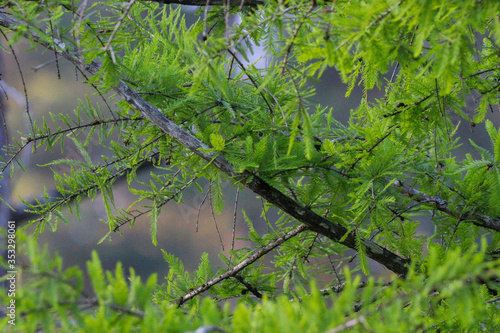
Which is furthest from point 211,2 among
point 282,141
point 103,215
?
point 103,215

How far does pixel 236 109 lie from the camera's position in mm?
619

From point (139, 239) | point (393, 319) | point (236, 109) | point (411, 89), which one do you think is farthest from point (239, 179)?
point (139, 239)

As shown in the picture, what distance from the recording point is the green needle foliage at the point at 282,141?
264 mm

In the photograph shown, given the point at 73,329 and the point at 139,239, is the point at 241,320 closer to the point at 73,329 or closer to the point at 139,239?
the point at 73,329

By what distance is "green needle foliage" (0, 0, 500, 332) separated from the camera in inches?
10.4

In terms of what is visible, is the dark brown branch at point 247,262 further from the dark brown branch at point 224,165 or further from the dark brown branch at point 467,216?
the dark brown branch at point 467,216

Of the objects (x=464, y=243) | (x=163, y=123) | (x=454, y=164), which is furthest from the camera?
(x=454, y=164)

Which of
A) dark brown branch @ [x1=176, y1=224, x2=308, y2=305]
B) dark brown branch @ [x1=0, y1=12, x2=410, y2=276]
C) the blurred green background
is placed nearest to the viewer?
dark brown branch @ [x1=0, y1=12, x2=410, y2=276]

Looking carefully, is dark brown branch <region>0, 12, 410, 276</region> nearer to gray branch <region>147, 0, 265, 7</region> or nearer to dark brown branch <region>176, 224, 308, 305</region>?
dark brown branch <region>176, 224, 308, 305</region>

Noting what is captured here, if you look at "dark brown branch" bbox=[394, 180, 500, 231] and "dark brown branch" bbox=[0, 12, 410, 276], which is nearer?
"dark brown branch" bbox=[0, 12, 410, 276]

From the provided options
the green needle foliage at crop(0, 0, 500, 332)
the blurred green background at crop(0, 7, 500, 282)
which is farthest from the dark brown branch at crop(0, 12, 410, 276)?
the blurred green background at crop(0, 7, 500, 282)

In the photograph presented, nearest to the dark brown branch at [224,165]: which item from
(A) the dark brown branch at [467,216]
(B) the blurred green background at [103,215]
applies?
(A) the dark brown branch at [467,216]

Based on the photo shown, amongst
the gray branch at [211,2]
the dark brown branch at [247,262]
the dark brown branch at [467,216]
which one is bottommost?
the dark brown branch at [467,216]

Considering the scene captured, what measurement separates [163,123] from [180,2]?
20cm
